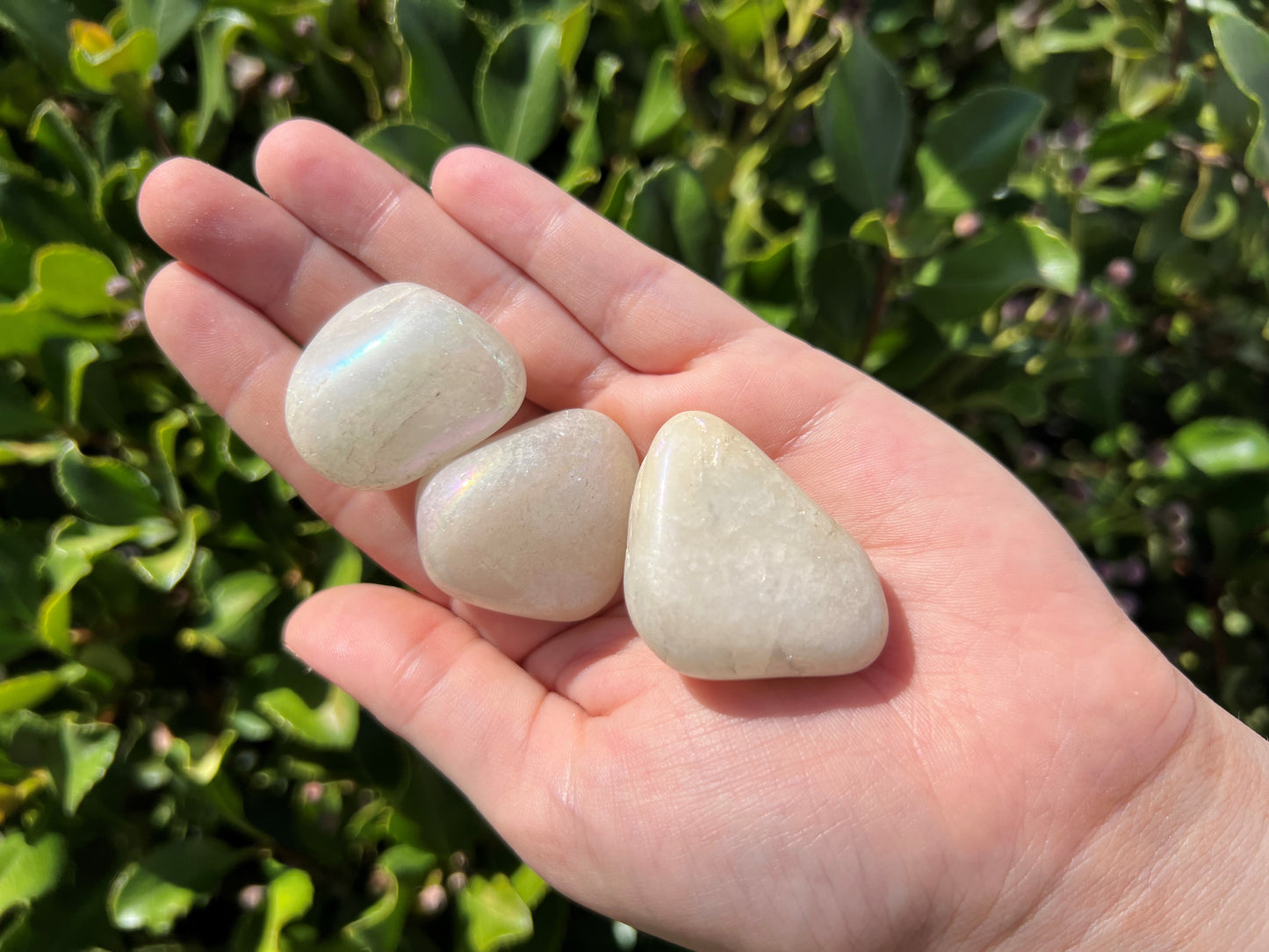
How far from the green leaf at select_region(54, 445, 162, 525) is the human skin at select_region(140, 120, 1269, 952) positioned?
14cm

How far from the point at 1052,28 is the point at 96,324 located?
1381 millimetres

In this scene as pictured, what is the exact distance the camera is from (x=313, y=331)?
134 cm

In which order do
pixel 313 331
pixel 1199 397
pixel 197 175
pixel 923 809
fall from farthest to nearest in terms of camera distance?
pixel 1199 397 < pixel 313 331 < pixel 197 175 < pixel 923 809

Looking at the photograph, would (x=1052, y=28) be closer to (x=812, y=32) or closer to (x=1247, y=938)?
(x=812, y=32)

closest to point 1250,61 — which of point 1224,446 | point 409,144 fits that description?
point 1224,446

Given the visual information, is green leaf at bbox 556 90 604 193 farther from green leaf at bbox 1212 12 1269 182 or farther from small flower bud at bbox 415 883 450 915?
small flower bud at bbox 415 883 450 915

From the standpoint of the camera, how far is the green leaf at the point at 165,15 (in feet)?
4.13

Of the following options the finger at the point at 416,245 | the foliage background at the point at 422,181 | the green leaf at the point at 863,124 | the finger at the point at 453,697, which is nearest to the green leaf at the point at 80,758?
the foliage background at the point at 422,181

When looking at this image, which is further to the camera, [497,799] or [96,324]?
[96,324]

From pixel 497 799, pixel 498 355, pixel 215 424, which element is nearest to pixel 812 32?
pixel 498 355

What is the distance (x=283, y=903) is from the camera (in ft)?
3.85

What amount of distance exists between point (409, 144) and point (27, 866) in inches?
39.9

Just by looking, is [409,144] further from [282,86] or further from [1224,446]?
[1224,446]

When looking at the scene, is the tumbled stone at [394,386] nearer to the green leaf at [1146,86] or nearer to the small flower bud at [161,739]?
the small flower bud at [161,739]
